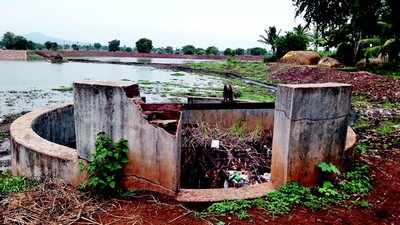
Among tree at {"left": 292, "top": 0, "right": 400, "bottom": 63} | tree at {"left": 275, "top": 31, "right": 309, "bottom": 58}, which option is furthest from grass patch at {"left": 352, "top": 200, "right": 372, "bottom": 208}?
tree at {"left": 275, "top": 31, "right": 309, "bottom": 58}

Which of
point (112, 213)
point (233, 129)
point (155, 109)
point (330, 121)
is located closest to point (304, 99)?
point (330, 121)

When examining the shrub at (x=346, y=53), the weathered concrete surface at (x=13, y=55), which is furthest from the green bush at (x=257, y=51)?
the shrub at (x=346, y=53)

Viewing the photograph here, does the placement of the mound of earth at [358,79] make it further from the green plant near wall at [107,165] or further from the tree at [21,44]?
the tree at [21,44]

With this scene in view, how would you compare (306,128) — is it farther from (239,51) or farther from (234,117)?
(239,51)

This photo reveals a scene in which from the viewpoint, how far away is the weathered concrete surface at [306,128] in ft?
15.7

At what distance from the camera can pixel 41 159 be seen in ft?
16.9

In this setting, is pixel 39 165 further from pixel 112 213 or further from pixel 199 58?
pixel 199 58

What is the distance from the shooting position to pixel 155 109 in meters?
4.88

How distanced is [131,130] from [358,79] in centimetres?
1503

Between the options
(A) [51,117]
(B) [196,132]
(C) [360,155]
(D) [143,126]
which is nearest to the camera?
(D) [143,126]

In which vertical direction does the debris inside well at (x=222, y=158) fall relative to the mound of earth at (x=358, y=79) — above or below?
below

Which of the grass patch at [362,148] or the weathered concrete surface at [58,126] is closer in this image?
the grass patch at [362,148]

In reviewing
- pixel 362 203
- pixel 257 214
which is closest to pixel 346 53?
pixel 362 203

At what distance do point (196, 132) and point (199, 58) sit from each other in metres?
58.5
